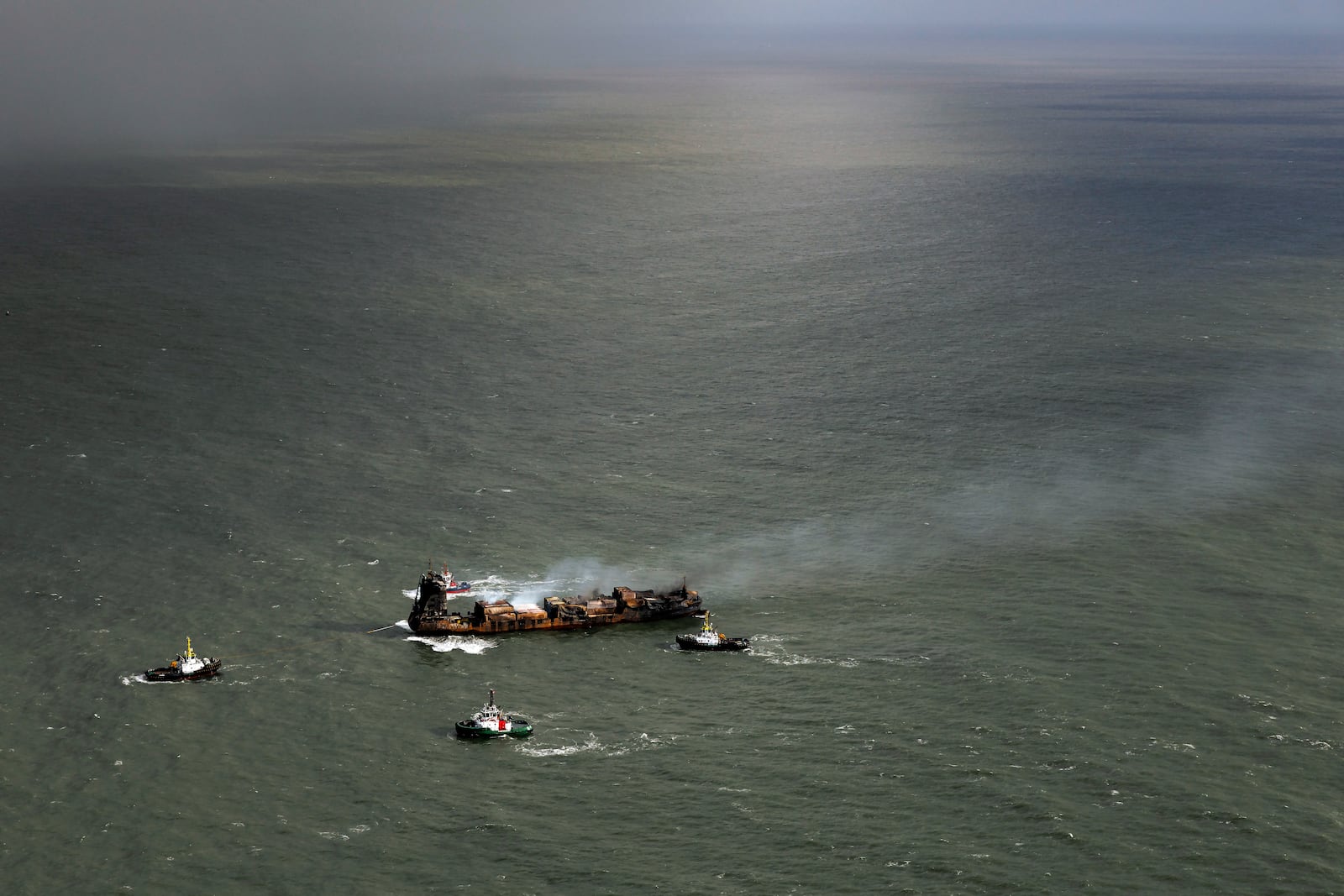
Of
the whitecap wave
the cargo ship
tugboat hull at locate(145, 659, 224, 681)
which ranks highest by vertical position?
the cargo ship

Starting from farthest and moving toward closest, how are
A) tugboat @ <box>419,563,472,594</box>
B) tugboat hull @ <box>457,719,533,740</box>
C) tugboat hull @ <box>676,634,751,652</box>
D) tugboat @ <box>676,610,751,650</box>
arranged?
tugboat @ <box>419,563,472,594</box>
tugboat @ <box>676,610,751,650</box>
tugboat hull @ <box>676,634,751,652</box>
tugboat hull @ <box>457,719,533,740</box>

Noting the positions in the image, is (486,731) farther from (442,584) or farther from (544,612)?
(442,584)

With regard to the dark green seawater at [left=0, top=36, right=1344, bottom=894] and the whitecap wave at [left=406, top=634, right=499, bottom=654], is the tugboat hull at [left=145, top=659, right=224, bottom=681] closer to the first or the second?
the dark green seawater at [left=0, top=36, right=1344, bottom=894]

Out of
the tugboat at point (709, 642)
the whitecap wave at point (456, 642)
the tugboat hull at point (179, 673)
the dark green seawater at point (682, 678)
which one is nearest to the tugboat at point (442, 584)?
the dark green seawater at point (682, 678)

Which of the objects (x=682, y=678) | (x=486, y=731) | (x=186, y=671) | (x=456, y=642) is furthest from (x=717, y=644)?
(x=186, y=671)

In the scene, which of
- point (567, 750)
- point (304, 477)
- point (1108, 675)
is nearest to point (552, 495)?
point (304, 477)

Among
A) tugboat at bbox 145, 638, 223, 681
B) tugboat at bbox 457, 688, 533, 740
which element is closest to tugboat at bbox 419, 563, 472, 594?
tugboat at bbox 145, 638, 223, 681
